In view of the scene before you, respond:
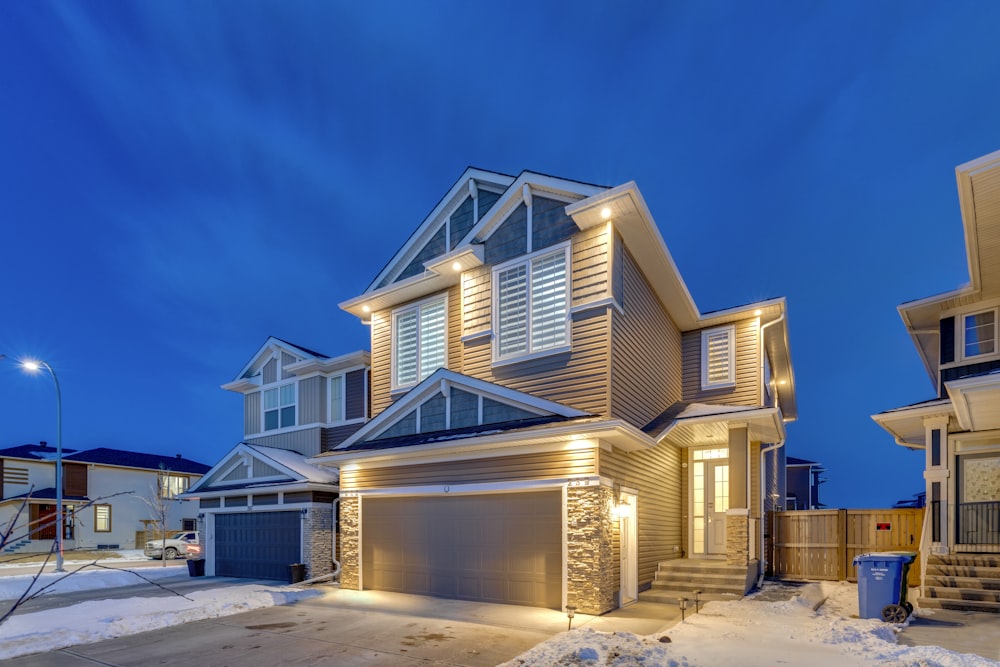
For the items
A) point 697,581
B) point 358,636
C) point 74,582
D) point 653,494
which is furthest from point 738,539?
point 74,582

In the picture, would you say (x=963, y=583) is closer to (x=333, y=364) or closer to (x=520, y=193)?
(x=520, y=193)

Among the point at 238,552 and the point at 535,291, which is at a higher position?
the point at 535,291

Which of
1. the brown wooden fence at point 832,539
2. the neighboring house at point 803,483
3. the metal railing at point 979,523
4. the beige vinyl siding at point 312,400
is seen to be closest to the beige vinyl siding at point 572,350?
the brown wooden fence at point 832,539

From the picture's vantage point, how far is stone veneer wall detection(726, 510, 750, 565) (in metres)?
12.6

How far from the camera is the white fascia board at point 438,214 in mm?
14641

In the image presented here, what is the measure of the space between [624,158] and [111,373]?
159849 millimetres

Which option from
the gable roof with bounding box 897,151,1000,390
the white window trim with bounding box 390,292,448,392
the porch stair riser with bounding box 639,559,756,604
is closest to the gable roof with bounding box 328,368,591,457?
the white window trim with bounding box 390,292,448,392

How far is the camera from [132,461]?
34406 millimetres

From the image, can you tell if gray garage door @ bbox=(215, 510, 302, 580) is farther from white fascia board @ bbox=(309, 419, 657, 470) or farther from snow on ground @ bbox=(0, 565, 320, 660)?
white fascia board @ bbox=(309, 419, 657, 470)

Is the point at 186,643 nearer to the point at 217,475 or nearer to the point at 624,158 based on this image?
the point at 217,475

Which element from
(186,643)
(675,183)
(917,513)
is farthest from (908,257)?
(186,643)

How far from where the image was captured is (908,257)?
171500mm

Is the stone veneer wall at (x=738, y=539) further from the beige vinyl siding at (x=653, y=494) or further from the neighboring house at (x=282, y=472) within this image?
the neighboring house at (x=282, y=472)

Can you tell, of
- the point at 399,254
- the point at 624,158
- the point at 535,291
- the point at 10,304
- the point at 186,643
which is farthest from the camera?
the point at 624,158
